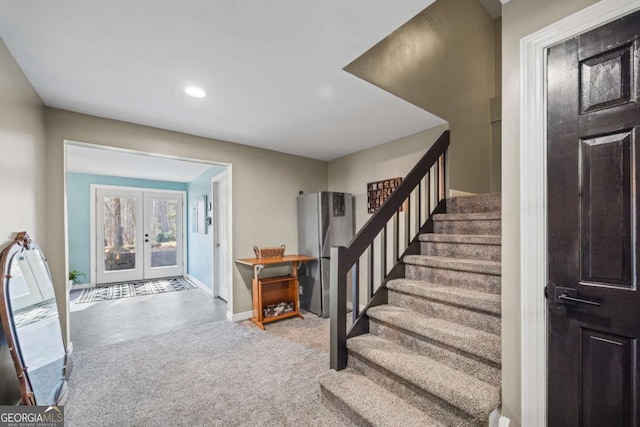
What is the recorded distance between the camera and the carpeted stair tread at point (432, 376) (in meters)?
1.37

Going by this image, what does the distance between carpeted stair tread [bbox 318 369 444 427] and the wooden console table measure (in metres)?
1.74

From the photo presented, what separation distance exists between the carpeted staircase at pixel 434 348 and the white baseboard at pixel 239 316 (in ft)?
6.80

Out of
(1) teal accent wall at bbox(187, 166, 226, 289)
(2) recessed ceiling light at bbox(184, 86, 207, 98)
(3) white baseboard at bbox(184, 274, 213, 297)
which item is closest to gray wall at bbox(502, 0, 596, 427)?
(2) recessed ceiling light at bbox(184, 86, 207, 98)

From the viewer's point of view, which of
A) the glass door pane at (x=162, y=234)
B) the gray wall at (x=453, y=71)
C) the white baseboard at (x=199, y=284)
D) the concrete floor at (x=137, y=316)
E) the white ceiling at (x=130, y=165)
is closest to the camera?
the gray wall at (x=453, y=71)

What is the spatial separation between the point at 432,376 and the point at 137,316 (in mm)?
4077

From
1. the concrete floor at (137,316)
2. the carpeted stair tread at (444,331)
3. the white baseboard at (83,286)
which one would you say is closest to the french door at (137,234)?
the white baseboard at (83,286)

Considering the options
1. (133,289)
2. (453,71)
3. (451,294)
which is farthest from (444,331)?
(133,289)

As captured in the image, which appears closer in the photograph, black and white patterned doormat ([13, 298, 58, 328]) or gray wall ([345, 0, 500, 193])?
black and white patterned doormat ([13, 298, 58, 328])

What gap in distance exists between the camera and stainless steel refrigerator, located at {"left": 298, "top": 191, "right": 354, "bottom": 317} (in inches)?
152

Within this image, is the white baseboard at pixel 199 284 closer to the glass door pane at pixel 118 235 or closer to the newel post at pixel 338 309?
Answer: the glass door pane at pixel 118 235

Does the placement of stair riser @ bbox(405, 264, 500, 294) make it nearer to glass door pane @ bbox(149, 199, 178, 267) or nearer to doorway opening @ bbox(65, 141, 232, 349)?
doorway opening @ bbox(65, 141, 232, 349)

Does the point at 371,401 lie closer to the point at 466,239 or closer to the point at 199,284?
the point at 466,239

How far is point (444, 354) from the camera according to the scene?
1715 millimetres

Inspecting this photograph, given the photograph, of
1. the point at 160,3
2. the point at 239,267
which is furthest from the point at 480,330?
the point at 239,267
